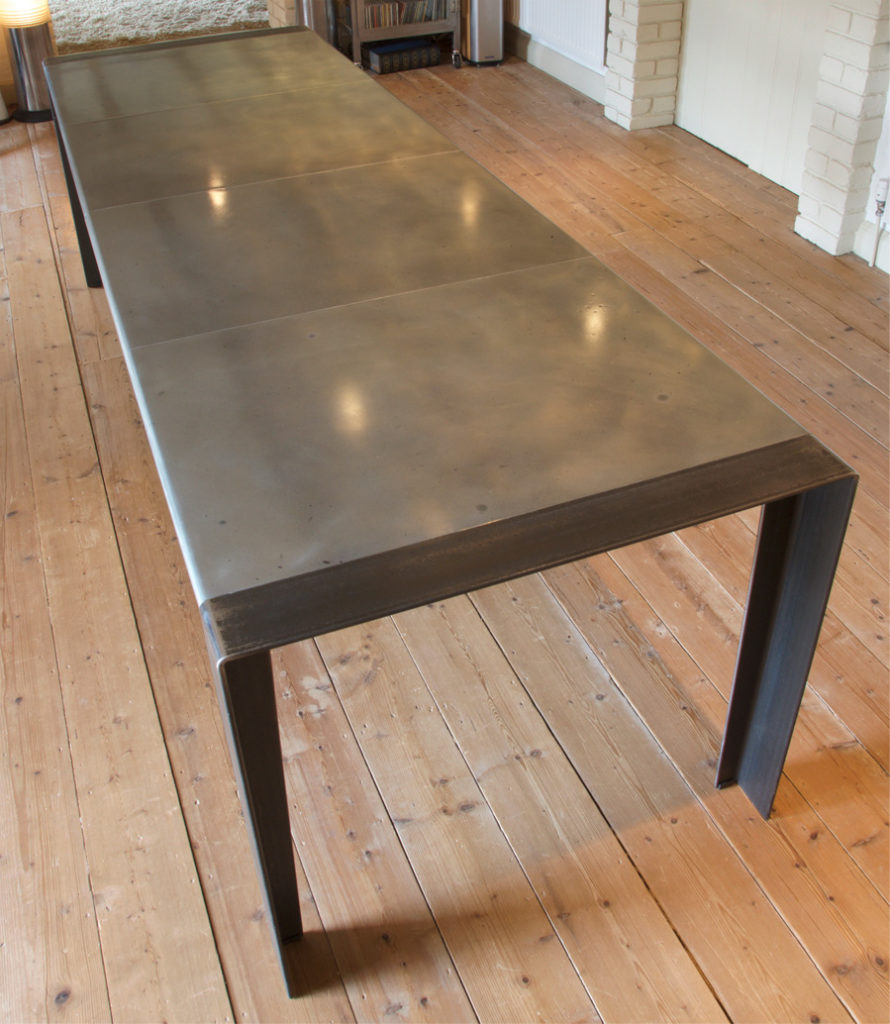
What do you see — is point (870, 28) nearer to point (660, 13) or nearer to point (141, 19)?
point (660, 13)

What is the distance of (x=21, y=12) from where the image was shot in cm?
458

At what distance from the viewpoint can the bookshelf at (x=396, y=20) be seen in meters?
5.43

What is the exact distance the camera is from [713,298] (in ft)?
11.3

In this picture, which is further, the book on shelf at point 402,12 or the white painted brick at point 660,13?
the book on shelf at point 402,12

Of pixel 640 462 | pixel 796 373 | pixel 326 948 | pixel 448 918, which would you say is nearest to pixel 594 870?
pixel 448 918

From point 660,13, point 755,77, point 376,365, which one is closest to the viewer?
point 376,365

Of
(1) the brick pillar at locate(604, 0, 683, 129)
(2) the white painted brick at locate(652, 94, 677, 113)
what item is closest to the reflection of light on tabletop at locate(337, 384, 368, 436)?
(1) the brick pillar at locate(604, 0, 683, 129)

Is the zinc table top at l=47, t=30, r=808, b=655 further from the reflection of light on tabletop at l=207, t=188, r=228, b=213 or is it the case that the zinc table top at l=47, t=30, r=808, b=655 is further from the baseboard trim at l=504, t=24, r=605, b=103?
the baseboard trim at l=504, t=24, r=605, b=103

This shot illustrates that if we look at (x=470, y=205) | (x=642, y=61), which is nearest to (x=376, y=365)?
(x=470, y=205)

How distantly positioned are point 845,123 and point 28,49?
3.62 m

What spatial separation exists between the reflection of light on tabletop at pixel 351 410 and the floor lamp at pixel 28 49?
378 cm

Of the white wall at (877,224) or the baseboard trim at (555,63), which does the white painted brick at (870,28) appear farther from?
the baseboard trim at (555,63)

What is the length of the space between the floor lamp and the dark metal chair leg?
424 cm

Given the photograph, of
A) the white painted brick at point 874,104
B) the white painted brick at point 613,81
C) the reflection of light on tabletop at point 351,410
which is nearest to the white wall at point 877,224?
the white painted brick at point 874,104
